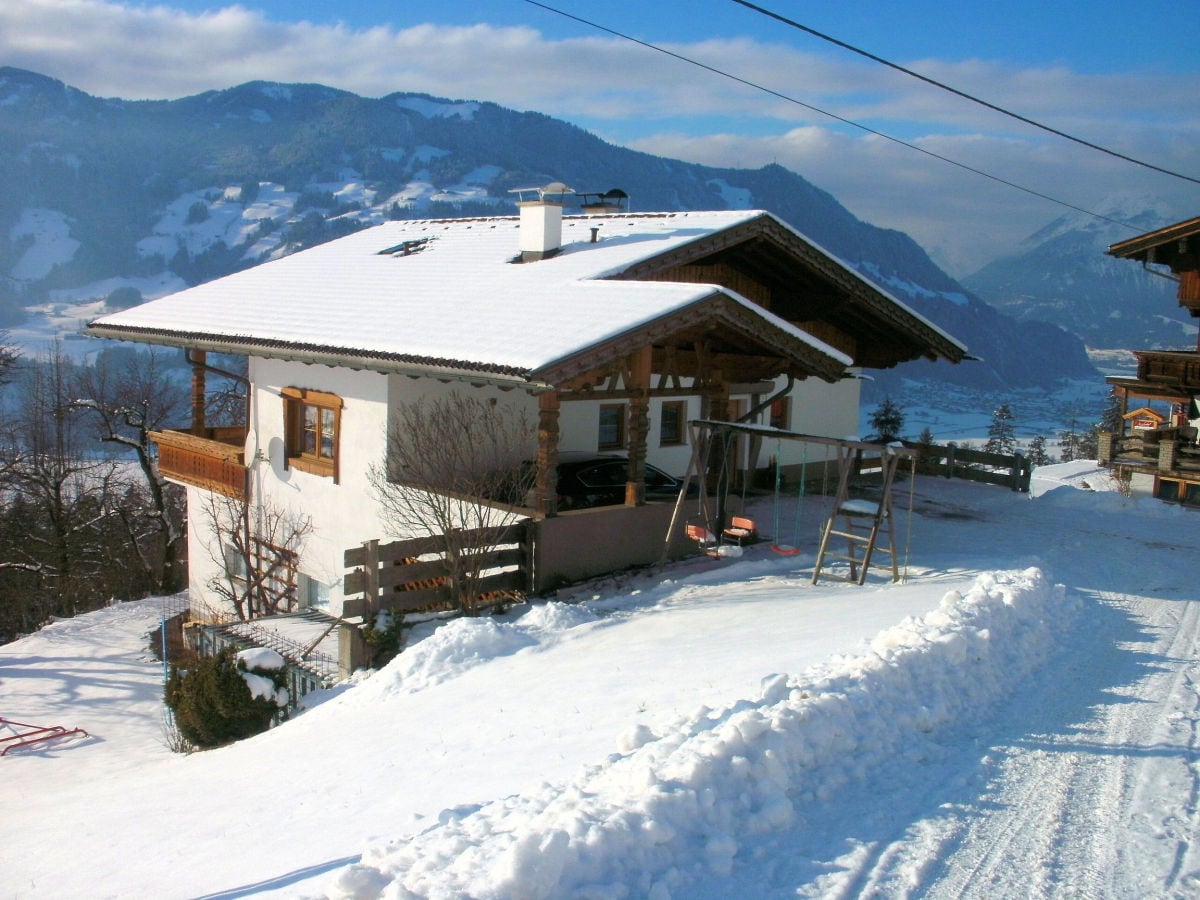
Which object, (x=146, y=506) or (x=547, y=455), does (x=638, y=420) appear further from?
(x=146, y=506)

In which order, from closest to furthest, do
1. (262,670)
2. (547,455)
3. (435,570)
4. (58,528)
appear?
(262,670) < (435,570) < (547,455) < (58,528)

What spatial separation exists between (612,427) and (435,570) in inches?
281

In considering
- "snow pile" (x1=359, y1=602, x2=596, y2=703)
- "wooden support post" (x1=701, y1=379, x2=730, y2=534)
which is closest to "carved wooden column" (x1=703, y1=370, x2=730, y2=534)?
"wooden support post" (x1=701, y1=379, x2=730, y2=534)

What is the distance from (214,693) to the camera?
1023 cm

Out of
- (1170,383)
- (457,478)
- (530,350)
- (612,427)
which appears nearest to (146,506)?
(612,427)

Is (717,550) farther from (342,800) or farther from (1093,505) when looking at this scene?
(1093,505)

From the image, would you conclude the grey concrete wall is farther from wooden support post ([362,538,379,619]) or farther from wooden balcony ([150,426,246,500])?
wooden balcony ([150,426,246,500])

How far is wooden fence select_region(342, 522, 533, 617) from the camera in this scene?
10898 millimetres

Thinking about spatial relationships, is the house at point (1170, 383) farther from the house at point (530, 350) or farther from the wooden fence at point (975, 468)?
the house at point (530, 350)

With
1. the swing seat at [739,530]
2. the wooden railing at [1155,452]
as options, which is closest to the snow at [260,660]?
the swing seat at [739,530]

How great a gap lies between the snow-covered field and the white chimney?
7.08m

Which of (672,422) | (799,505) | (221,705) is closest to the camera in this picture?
(221,705)

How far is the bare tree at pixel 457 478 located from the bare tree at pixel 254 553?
3.13 meters

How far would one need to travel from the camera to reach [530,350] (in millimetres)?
11305
